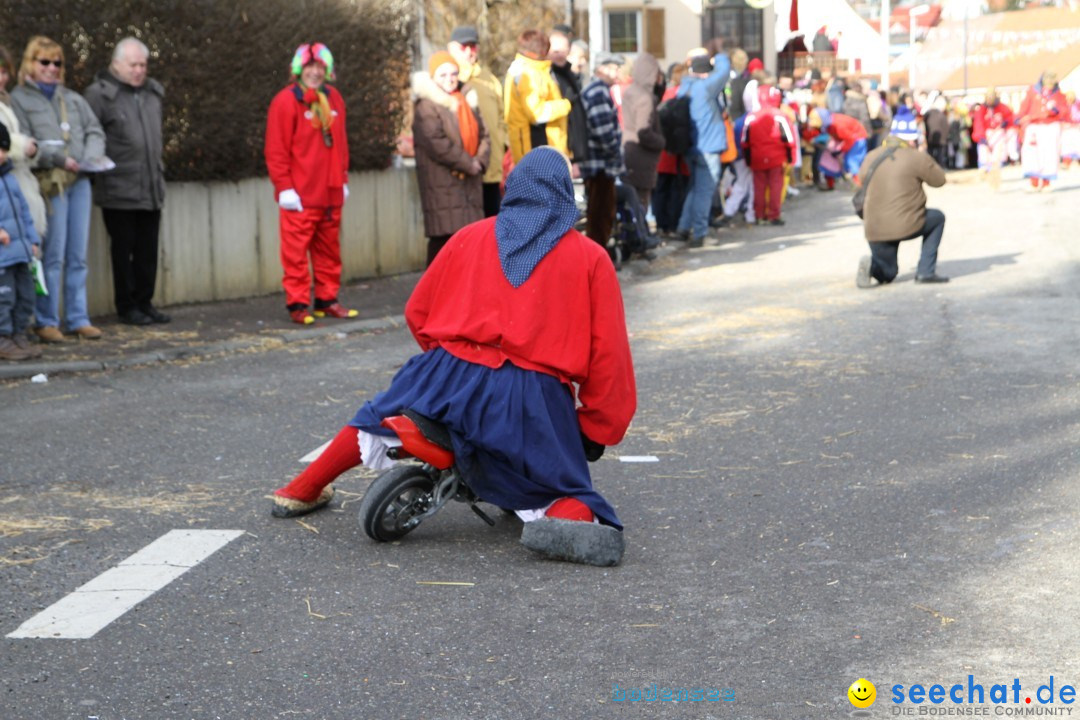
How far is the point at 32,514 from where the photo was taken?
6.56 metres

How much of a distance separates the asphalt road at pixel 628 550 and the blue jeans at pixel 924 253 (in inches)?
107

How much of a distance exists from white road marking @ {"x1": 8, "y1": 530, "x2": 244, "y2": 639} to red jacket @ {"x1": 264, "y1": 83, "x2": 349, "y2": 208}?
5.82 m

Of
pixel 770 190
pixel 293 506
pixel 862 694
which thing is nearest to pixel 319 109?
pixel 293 506

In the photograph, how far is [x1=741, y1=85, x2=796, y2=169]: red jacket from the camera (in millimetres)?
19547

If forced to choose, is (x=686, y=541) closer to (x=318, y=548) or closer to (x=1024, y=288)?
(x=318, y=548)

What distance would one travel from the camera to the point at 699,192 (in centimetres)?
1761

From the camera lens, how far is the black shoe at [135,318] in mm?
11914

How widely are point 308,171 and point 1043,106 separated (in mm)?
17953

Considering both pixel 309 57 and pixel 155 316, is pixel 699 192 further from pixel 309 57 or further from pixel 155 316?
A: pixel 155 316

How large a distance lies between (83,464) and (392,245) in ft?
26.7

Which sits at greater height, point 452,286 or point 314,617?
point 452,286

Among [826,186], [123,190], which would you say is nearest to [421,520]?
[123,190]

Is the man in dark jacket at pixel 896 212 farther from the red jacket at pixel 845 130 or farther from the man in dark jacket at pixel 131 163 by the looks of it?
the red jacket at pixel 845 130

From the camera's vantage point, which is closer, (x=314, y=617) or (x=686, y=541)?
(x=314, y=617)
